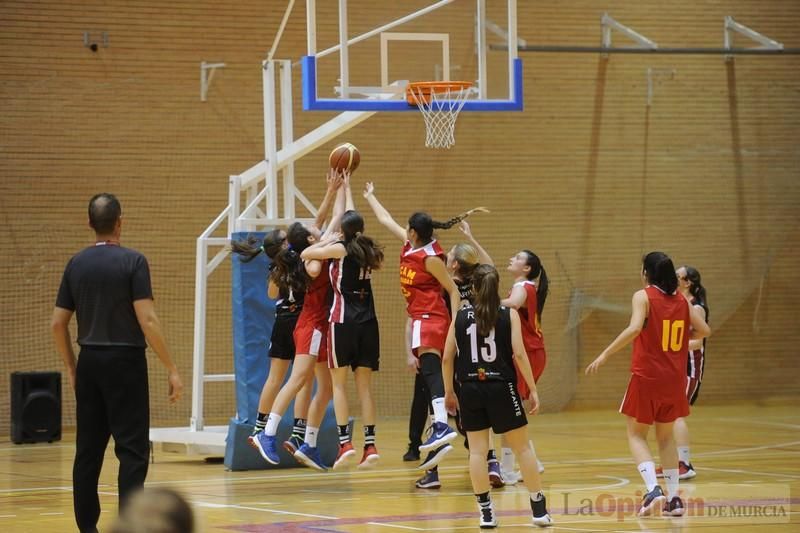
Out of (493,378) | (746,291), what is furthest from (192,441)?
(746,291)

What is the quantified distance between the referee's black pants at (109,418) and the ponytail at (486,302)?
2108 mm

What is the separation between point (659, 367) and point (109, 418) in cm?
366

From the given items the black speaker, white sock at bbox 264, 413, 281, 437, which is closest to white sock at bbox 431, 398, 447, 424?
white sock at bbox 264, 413, 281, 437

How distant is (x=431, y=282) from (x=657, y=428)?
2.34m

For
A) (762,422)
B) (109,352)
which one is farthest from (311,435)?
(762,422)

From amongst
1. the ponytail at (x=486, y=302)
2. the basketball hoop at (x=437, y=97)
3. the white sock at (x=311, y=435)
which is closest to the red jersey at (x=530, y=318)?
the white sock at (x=311, y=435)

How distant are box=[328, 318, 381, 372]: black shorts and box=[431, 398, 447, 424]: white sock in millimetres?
604

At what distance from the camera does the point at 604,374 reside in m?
18.5

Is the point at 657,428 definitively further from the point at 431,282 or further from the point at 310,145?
the point at 310,145

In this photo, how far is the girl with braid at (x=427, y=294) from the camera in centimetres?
954

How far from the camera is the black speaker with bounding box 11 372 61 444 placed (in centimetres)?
1447

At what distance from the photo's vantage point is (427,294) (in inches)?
387

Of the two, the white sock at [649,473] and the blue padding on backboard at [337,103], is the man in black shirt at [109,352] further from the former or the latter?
the blue padding on backboard at [337,103]

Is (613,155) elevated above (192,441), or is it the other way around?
(613,155)
